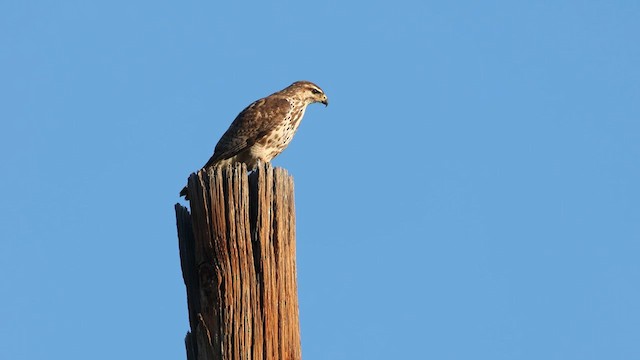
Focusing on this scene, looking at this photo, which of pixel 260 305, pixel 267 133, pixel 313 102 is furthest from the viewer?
pixel 313 102

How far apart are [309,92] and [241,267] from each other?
5651mm

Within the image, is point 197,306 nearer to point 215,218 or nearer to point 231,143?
point 215,218

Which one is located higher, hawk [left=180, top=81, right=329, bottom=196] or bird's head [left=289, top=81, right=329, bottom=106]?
bird's head [left=289, top=81, right=329, bottom=106]

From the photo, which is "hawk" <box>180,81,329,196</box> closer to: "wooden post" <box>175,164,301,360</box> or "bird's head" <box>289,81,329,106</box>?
"bird's head" <box>289,81,329,106</box>

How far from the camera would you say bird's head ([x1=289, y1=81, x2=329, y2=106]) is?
1011 cm

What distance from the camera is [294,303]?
4785mm

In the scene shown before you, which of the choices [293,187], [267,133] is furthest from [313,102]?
[293,187]

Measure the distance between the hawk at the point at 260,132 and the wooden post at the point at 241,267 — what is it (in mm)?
4363

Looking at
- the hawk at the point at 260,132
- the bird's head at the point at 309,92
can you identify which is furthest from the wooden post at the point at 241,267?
the bird's head at the point at 309,92

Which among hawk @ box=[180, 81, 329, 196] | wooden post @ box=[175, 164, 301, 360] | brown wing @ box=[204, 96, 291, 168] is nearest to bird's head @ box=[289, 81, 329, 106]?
hawk @ box=[180, 81, 329, 196]

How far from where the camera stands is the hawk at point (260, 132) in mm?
9391

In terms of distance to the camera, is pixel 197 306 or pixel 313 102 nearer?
pixel 197 306

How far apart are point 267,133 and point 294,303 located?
4.77 meters

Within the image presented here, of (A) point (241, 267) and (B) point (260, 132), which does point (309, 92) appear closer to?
(B) point (260, 132)
